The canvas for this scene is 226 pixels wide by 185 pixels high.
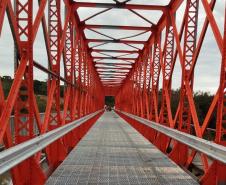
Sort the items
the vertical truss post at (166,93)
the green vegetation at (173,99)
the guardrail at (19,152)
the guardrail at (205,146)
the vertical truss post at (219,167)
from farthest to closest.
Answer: the green vegetation at (173,99) → the vertical truss post at (166,93) → the vertical truss post at (219,167) → the guardrail at (205,146) → the guardrail at (19,152)

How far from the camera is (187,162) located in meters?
8.20

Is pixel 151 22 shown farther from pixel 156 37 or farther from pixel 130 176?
pixel 130 176

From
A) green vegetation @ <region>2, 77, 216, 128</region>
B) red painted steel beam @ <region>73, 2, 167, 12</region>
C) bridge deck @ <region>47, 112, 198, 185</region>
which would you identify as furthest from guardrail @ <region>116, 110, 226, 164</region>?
red painted steel beam @ <region>73, 2, 167, 12</region>

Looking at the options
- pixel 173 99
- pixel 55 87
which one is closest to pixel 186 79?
pixel 55 87

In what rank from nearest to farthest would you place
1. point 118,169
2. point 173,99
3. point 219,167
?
point 219,167
point 118,169
point 173,99

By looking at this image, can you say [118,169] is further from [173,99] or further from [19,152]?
[173,99]

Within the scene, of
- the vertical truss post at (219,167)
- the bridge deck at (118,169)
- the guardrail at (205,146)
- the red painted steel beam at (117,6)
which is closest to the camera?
the guardrail at (205,146)

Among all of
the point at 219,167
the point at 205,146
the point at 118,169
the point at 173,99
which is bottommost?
the point at 118,169

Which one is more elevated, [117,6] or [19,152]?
[117,6]

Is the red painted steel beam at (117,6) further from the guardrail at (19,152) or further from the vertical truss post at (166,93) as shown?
the guardrail at (19,152)

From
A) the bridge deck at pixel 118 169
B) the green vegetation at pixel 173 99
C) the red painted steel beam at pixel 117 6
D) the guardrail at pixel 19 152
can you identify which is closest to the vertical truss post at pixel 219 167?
the bridge deck at pixel 118 169

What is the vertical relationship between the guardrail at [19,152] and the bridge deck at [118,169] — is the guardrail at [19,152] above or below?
above

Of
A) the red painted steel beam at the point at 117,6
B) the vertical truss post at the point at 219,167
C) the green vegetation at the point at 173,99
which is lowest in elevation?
the vertical truss post at the point at 219,167

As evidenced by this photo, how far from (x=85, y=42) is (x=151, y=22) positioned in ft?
25.2
